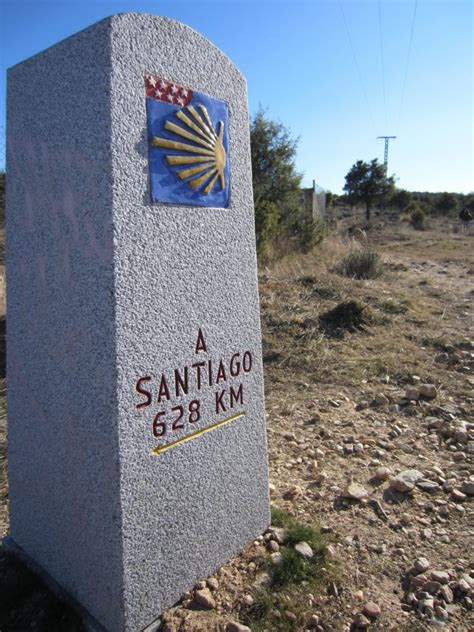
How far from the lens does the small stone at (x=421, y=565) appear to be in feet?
6.45

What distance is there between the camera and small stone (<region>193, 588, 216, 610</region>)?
174cm

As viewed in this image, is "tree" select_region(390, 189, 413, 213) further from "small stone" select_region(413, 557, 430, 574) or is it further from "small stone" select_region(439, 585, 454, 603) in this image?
"small stone" select_region(439, 585, 454, 603)

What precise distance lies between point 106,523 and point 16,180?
128 centimetres

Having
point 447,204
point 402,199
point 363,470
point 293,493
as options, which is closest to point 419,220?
point 402,199

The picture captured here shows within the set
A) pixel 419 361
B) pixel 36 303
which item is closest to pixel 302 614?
pixel 36 303

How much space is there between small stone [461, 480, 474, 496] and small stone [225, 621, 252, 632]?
1.48 meters

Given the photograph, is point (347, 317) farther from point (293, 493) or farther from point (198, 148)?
point (198, 148)

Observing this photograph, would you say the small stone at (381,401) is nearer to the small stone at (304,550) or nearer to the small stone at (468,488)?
the small stone at (468,488)

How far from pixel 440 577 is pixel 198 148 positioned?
76.0 inches

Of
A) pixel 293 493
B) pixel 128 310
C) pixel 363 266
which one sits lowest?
pixel 293 493

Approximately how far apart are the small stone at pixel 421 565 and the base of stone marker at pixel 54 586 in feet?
4.13

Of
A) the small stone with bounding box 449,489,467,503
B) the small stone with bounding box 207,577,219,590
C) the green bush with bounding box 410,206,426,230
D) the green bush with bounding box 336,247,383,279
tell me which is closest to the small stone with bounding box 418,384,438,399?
the small stone with bounding box 449,489,467,503

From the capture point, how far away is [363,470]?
9.05ft

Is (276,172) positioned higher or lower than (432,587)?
higher
